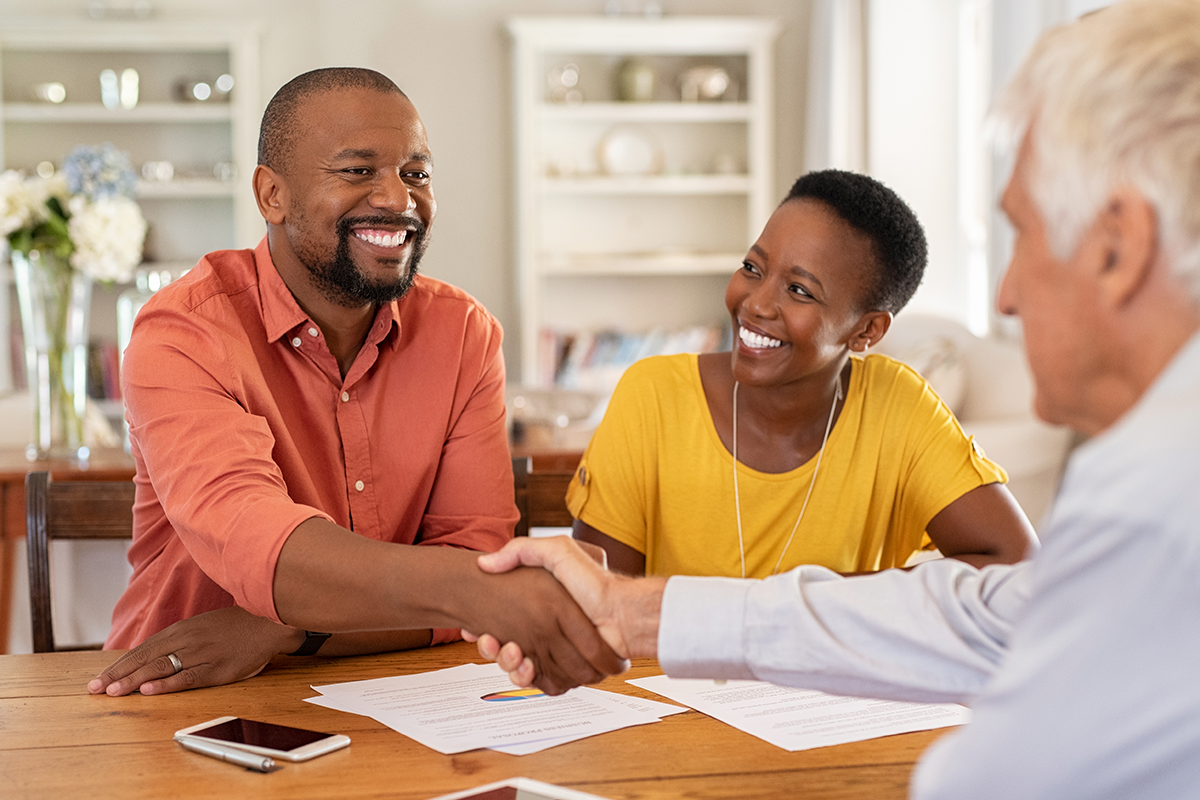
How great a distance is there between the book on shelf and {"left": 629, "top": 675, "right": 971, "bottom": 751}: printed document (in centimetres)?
A: 444

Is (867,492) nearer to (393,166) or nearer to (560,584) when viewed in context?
(560,584)

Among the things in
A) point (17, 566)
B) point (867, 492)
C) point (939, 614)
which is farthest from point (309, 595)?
point (17, 566)

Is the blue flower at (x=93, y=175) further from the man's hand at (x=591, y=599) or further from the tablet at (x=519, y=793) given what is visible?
the tablet at (x=519, y=793)

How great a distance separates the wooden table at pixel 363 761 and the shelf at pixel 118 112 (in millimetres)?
4724

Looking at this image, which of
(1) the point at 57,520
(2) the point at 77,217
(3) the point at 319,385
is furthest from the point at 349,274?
(2) the point at 77,217

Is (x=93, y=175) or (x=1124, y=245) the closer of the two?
(x=1124, y=245)

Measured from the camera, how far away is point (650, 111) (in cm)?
556

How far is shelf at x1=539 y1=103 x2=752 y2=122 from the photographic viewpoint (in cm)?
556

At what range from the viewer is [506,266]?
6039mm

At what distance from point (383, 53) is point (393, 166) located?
445 centimetres

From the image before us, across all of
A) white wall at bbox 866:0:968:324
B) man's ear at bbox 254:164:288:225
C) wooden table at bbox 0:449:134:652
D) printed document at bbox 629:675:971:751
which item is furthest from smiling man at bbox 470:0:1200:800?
white wall at bbox 866:0:968:324

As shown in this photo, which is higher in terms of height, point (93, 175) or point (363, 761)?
point (93, 175)

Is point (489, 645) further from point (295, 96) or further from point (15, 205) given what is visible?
point (15, 205)

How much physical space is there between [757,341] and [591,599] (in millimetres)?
613
